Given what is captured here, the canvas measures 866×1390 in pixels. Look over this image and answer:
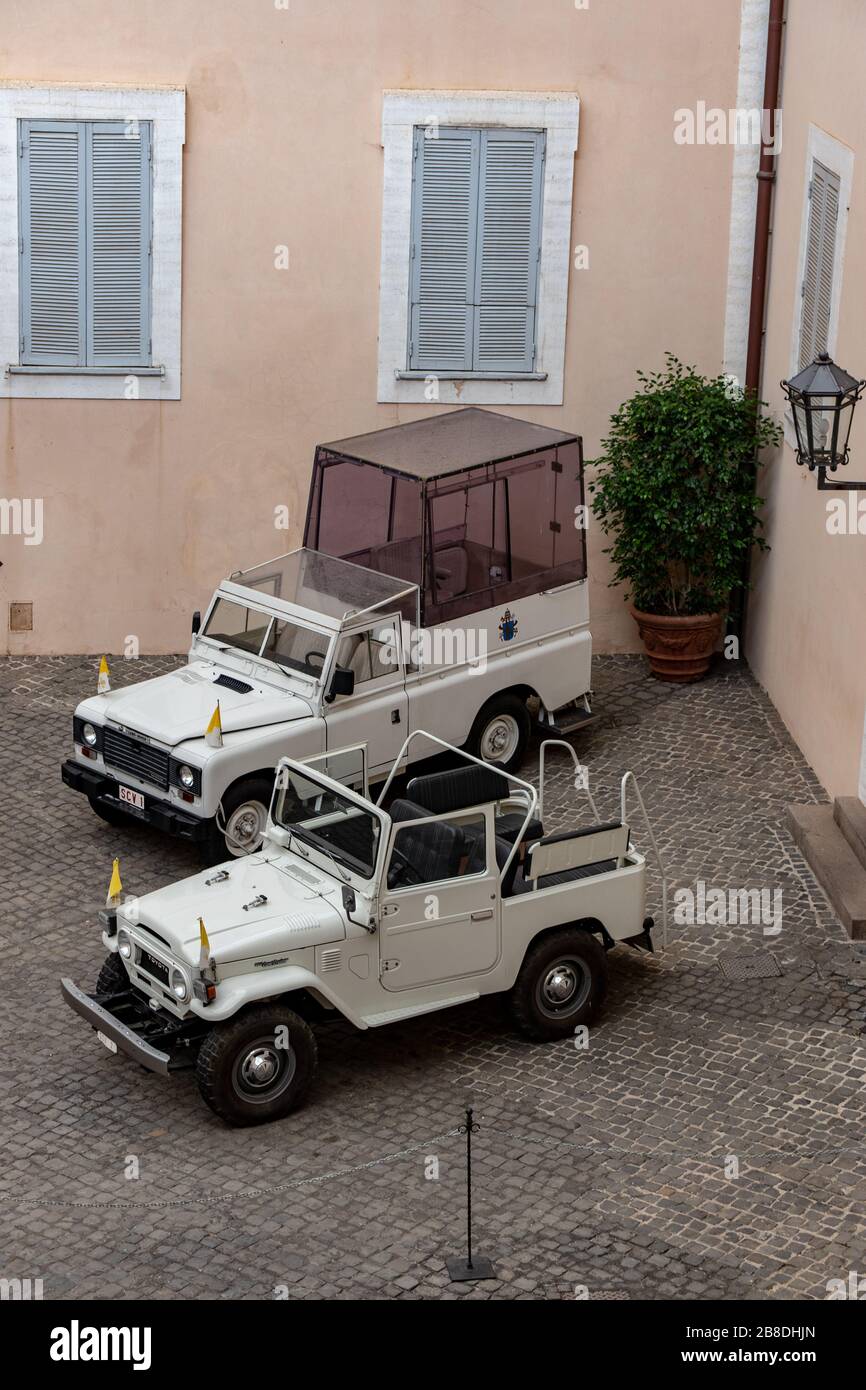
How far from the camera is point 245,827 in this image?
13594mm

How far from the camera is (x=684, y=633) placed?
16875mm

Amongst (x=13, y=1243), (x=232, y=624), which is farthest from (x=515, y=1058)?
(x=232, y=624)

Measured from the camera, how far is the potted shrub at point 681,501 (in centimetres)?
1645

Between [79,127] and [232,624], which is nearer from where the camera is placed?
[232,624]

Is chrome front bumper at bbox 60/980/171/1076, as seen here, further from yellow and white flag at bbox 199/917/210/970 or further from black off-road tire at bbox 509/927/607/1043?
black off-road tire at bbox 509/927/607/1043

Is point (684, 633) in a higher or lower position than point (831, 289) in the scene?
lower

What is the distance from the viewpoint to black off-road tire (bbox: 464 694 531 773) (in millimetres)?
14992

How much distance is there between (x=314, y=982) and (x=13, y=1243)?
204cm

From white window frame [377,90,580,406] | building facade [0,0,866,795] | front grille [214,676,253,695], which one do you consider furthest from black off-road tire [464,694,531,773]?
white window frame [377,90,580,406]

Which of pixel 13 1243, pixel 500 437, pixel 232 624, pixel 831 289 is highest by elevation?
pixel 831 289

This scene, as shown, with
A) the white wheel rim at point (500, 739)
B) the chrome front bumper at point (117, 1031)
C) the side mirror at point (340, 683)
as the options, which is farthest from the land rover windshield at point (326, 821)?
the white wheel rim at point (500, 739)

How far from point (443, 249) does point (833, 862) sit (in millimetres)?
6319

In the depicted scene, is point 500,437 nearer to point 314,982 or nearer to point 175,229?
point 175,229

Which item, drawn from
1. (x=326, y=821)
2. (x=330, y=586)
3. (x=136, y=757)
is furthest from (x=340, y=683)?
(x=326, y=821)
